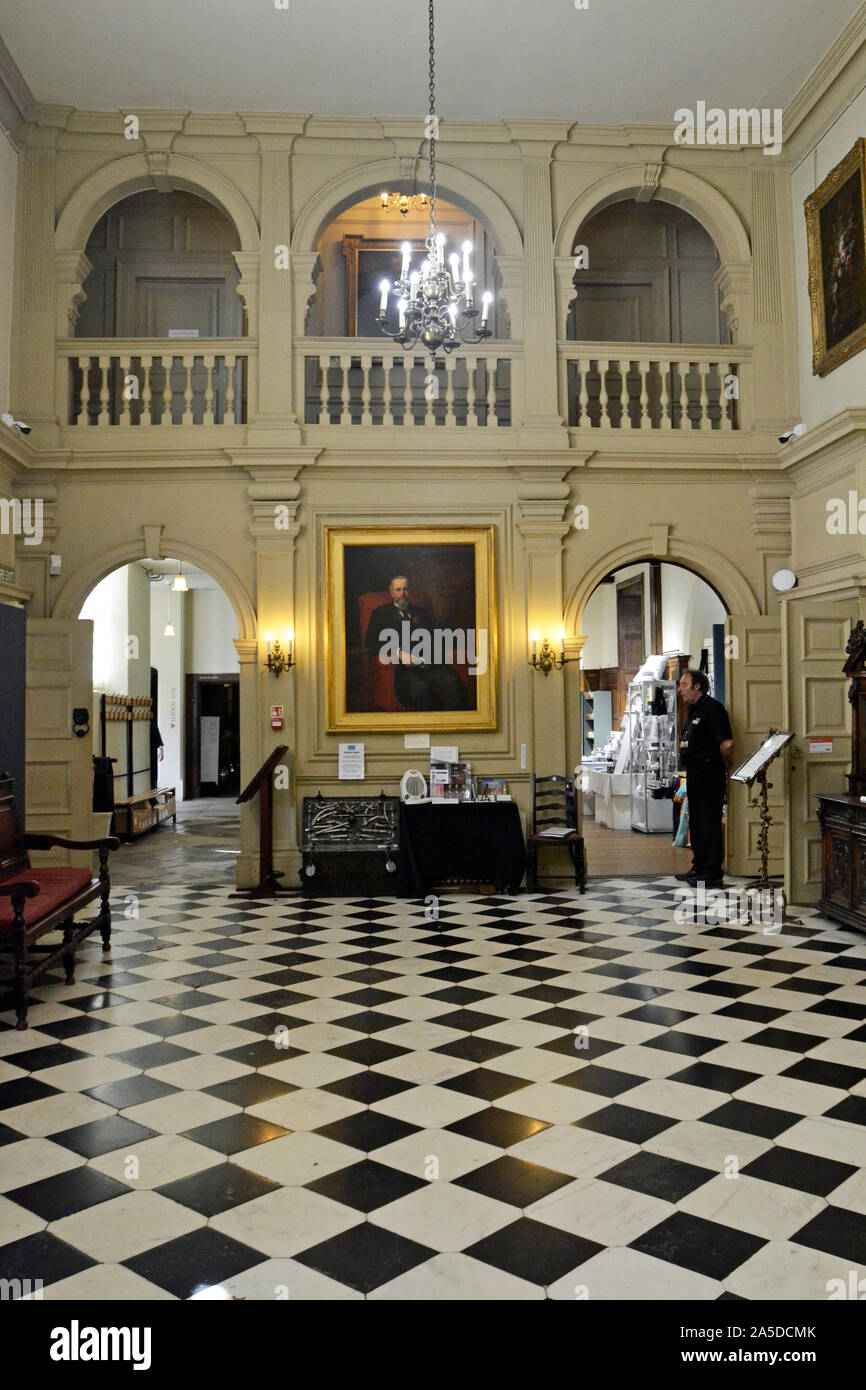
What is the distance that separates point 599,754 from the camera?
55.5 feet

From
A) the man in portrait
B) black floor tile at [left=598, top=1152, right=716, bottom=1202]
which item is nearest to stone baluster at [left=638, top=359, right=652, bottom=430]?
the man in portrait

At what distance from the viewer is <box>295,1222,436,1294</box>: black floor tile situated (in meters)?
2.96

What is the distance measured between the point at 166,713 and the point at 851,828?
588 inches

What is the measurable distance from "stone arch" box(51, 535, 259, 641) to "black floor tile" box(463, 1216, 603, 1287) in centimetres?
715

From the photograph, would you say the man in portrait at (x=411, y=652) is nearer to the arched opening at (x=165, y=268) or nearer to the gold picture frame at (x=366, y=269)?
the arched opening at (x=165, y=268)

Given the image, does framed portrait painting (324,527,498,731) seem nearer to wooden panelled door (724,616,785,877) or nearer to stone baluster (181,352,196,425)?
stone baluster (181,352,196,425)

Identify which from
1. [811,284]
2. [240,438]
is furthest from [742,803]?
[240,438]

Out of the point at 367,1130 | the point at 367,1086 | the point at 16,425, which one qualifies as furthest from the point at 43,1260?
the point at 16,425

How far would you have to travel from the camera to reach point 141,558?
32.2 feet

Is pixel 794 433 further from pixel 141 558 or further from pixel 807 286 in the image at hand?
pixel 141 558

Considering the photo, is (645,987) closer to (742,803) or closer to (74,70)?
(742,803)

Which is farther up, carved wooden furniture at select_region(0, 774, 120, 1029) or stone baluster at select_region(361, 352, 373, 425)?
stone baluster at select_region(361, 352, 373, 425)

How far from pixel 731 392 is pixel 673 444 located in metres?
0.84

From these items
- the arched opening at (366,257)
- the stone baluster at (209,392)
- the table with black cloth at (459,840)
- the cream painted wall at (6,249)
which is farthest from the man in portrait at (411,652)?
the cream painted wall at (6,249)
